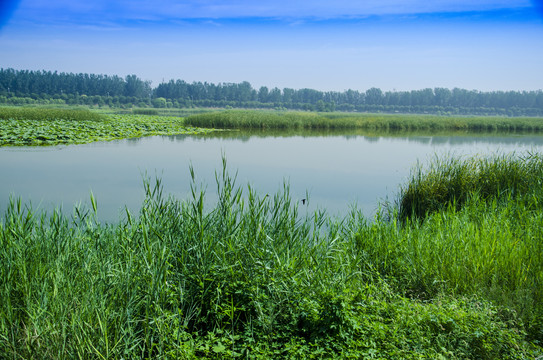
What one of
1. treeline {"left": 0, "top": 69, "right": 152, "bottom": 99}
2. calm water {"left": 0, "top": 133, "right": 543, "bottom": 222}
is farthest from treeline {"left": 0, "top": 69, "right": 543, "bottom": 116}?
calm water {"left": 0, "top": 133, "right": 543, "bottom": 222}

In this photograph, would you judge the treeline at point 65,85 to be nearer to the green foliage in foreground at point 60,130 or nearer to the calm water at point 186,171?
the green foliage in foreground at point 60,130

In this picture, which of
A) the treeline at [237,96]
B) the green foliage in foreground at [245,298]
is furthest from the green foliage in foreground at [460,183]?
the treeline at [237,96]

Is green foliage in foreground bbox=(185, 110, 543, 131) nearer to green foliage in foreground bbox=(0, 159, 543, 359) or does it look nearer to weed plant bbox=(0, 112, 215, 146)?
weed plant bbox=(0, 112, 215, 146)

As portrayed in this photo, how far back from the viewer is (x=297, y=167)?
11031 millimetres

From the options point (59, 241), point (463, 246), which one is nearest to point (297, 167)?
point (463, 246)

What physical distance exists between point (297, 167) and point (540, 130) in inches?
1028

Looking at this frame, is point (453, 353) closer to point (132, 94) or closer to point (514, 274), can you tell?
point (514, 274)

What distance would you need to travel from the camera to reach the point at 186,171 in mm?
9797

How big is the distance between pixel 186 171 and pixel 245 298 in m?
7.35

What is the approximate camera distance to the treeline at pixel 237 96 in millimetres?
65750

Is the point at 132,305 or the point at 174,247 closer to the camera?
the point at 132,305

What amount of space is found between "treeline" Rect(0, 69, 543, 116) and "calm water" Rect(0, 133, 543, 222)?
187 feet

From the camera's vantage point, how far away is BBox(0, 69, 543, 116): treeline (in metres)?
65.8

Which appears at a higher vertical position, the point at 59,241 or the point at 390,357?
the point at 59,241
